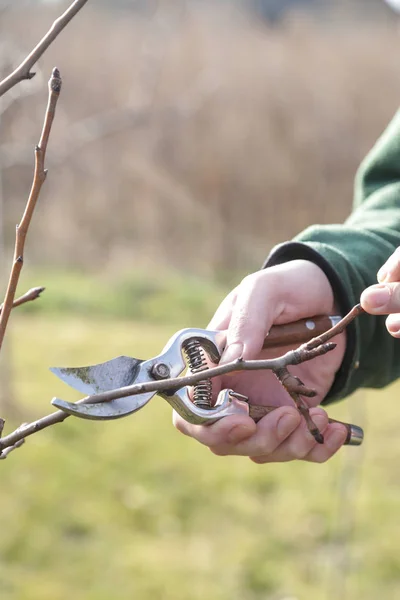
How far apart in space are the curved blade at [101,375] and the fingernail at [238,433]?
19cm

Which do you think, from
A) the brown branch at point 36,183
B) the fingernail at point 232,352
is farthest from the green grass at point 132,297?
the brown branch at point 36,183

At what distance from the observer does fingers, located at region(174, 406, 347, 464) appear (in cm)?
117

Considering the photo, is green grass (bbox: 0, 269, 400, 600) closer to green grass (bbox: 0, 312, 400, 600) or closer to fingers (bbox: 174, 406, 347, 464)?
green grass (bbox: 0, 312, 400, 600)

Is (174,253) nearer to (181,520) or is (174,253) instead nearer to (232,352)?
(181,520)

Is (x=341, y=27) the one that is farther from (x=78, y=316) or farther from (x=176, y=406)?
(x=176, y=406)

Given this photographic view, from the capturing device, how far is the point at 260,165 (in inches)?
439

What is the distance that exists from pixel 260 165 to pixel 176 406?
33.8 ft

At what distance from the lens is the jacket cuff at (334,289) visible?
4.74 ft

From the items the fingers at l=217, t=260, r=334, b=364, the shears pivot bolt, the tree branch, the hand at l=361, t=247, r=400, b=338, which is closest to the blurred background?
the fingers at l=217, t=260, r=334, b=364

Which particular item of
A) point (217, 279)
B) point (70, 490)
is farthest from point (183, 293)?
point (70, 490)

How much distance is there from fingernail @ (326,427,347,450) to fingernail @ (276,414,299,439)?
58mm

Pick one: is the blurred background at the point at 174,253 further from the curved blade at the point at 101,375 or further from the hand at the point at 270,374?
the curved blade at the point at 101,375

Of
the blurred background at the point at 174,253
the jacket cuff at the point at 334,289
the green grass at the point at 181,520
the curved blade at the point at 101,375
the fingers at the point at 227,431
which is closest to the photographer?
the curved blade at the point at 101,375

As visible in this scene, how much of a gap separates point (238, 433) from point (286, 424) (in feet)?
0.27
